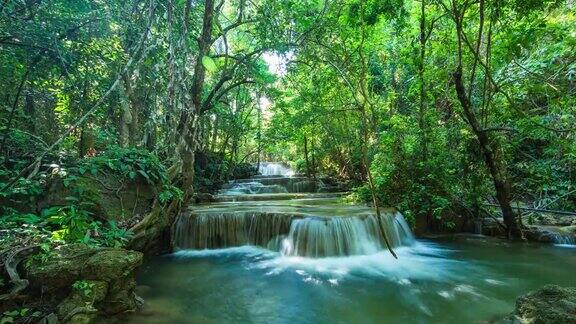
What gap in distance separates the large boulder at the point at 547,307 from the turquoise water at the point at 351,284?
91 centimetres

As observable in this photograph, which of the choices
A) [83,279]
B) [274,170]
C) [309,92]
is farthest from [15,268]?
[274,170]

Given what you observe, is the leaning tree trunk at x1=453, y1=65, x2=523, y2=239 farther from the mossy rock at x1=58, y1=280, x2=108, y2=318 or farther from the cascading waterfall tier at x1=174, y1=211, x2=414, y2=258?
the mossy rock at x1=58, y1=280, x2=108, y2=318

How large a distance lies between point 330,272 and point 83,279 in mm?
4310

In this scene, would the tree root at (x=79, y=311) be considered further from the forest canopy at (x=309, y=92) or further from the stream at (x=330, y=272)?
the forest canopy at (x=309, y=92)

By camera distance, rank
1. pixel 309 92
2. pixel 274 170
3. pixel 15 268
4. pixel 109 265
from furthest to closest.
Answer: pixel 274 170, pixel 309 92, pixel 109 265, pixel 15 268

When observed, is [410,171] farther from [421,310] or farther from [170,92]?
[170,92]

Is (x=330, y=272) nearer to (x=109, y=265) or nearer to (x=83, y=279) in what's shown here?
(x=109, y=265)

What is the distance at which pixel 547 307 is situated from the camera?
3.42 m

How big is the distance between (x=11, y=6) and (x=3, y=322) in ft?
13.3

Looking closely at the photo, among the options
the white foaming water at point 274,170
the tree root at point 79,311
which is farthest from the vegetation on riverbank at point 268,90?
the white foaming water at point 274,170

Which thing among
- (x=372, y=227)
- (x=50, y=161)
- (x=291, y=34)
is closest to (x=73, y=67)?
(x=50, y=161)

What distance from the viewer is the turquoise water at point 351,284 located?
466cm

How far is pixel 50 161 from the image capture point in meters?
5.71

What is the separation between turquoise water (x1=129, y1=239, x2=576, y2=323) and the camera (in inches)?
184
